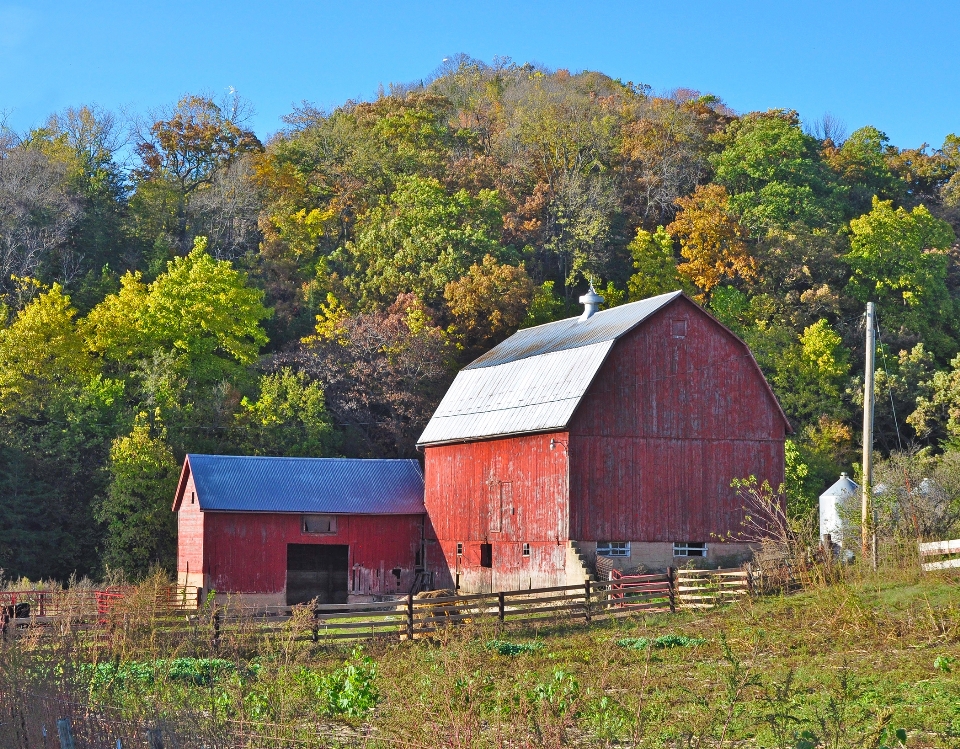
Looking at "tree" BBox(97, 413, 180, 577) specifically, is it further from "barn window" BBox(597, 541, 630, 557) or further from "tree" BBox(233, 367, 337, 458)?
"barn window" BBox(597, 541, 630, 557)

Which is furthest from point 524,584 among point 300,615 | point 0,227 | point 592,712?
point 0,227

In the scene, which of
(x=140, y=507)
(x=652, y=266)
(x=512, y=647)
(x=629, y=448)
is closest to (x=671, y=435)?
(x=629, y=448)

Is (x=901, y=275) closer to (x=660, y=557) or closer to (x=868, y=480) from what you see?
(x=660, y=557)

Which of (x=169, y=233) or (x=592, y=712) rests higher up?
(x=169, y=233)

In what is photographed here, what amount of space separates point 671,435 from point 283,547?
1202 cm

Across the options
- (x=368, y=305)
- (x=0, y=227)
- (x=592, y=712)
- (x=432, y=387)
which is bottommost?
(x=592, y=712)

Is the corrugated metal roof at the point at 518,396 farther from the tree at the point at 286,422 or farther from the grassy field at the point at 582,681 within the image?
the grassy field at the point at 582,681

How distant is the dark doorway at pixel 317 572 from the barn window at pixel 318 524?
624 millimetres

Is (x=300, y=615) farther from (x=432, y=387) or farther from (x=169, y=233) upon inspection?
(x=169, y=233)

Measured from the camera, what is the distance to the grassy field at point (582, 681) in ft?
44.4

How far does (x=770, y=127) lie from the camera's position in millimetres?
65625

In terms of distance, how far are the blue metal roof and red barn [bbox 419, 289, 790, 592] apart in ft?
15.4

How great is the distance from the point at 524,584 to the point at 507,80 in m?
65.2

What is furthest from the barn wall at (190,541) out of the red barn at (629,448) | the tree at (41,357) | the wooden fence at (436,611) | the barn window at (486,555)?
the tree at (41,357)
